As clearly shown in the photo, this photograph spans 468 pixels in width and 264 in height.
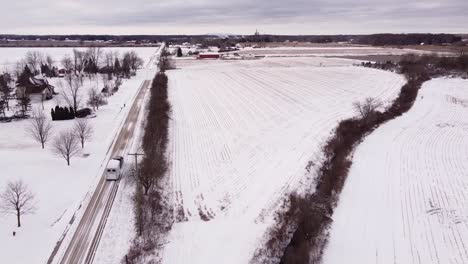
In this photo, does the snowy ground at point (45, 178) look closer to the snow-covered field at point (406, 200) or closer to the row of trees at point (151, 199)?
the row of trees at point (151, 199)

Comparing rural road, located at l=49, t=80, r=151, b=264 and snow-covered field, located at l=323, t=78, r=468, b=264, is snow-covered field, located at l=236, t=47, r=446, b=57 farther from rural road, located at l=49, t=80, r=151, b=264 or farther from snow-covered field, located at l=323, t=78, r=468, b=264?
rural road, located at l=49, t=80, r=151, b=264

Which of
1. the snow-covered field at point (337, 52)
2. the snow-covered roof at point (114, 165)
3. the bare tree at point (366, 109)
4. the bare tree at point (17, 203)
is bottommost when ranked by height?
the bare tree at point (17, 203)

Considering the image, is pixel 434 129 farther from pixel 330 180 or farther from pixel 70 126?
pixel 70 126

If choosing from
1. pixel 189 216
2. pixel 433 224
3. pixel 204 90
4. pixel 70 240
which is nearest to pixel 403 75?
pixel 204 90

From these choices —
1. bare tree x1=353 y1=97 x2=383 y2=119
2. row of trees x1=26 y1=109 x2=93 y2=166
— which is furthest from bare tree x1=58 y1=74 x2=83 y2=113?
bare tree x1=353 y1=97 x2=383 y2=119

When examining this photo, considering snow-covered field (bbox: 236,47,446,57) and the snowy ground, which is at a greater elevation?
snow-covered field (bbox: 236,47,446,57)

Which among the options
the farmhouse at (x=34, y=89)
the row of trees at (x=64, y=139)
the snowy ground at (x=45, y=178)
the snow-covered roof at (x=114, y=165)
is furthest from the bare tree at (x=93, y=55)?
the snow-covered roof at (x=114, y=165)
